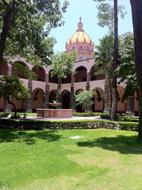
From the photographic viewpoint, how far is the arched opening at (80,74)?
178ft

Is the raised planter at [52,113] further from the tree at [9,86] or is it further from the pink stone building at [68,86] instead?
the pink stone building at [68,86]

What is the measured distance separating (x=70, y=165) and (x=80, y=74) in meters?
46.0

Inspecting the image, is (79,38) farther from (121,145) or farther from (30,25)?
(121,145)

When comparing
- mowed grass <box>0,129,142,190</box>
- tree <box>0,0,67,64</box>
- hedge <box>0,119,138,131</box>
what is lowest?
mowed grass <box>0,129,142,190</box>

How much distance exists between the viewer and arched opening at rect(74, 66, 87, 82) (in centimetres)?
5416

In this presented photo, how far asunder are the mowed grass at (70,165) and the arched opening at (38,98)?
3819 cm

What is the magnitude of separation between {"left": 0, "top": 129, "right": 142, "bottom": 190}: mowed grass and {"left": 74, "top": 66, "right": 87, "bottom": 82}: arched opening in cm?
3993

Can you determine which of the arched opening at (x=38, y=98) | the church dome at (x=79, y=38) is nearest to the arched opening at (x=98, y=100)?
the arched opening at (x=38, y=98)

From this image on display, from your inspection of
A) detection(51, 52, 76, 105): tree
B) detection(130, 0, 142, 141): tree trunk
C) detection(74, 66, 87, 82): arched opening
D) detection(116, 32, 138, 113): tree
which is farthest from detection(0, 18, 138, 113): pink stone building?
detection(130, 0, 142, 141): tree trunk

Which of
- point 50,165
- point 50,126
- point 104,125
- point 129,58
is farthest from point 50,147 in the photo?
point 129,58

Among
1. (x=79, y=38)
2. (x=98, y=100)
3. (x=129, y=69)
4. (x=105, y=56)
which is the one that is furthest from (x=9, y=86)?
(x=79, y=38)

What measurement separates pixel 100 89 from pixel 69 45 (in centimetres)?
2336

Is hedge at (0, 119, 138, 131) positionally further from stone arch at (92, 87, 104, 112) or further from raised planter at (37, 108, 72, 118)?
stone arch at (92, 87, 104, 112)

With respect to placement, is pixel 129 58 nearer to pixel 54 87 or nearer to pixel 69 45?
pixel 54 87
